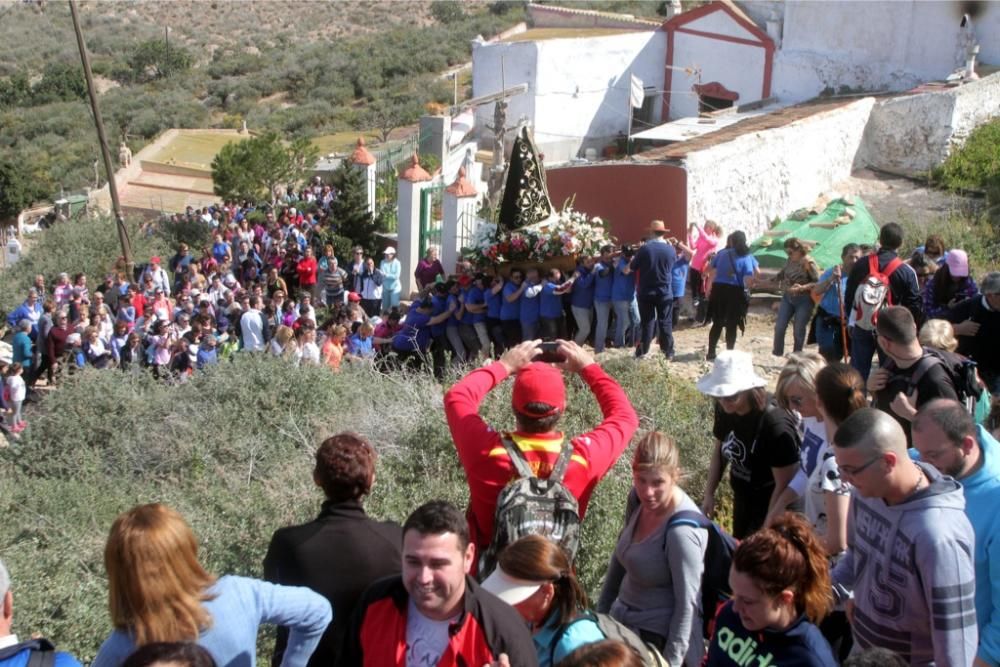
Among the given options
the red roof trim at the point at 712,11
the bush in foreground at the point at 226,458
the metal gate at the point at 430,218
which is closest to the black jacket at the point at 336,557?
the bush in foreground at the point at 226,458

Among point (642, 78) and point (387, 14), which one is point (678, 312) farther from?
point (387, 14)

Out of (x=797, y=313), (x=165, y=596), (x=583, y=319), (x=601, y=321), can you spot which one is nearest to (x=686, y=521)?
(x=165, y=596)

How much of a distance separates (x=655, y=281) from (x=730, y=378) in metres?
5.66

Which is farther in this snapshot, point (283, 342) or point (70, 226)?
point (70, 226)

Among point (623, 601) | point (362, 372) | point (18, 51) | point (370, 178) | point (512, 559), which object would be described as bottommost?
point (18, 51)

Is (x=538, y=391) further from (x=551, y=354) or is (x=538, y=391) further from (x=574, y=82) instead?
(x=574, y=82)

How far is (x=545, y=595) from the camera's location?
11.3 ft

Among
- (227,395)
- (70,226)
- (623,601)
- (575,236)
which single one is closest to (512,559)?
(623,601)

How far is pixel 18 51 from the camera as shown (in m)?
60.4

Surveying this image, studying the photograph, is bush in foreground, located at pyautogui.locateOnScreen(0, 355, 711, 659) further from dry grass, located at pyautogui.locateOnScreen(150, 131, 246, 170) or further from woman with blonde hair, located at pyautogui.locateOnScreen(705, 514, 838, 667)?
dry grass, located at pyautogui.locateOnScreen(150, 131, 246, 170)

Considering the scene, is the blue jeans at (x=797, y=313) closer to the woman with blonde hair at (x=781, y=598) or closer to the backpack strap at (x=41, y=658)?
the woman with blonde hair at (x=781, y=598)

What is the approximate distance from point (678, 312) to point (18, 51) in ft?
189

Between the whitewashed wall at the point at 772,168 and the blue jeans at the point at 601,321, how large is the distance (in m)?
3.51

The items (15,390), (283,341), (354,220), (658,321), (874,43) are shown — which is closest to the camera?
(658,321)
